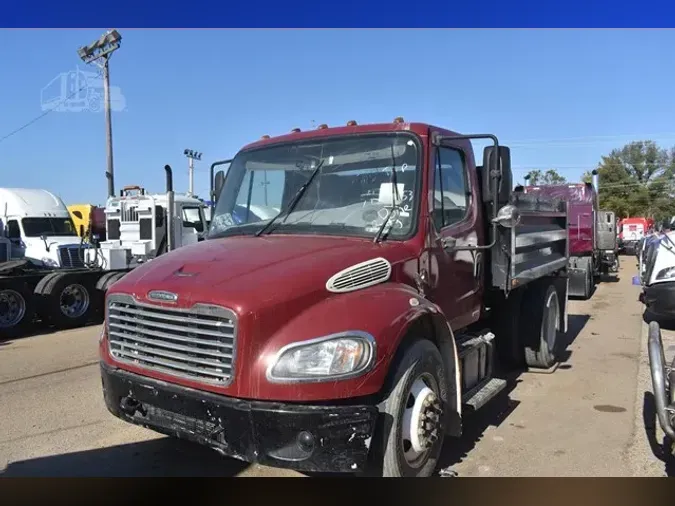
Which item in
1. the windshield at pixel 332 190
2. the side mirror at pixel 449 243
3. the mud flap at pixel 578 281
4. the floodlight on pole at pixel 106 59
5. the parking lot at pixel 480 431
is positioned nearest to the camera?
the windshield at pixel 332 190

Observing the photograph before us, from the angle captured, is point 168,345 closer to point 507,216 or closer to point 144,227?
point 507,216

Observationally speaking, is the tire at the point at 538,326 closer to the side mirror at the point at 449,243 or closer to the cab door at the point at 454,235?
the cab door at the point at 454,235

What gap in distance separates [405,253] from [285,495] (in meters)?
1.72

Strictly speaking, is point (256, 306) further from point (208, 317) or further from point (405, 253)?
point (405, 253)

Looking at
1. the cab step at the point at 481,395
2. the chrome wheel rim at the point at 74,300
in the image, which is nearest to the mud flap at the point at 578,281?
the cab step at the point at 481,395

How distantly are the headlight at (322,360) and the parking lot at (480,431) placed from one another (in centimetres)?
139

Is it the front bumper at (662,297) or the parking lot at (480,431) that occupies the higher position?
the front bumper at (662,297)

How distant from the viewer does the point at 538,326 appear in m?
6.52

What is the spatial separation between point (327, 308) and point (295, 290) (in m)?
0.20

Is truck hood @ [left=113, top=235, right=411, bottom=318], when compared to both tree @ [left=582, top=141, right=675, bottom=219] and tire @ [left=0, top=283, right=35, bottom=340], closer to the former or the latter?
tire @ [left=0, top=283, right=35, bottom=340]

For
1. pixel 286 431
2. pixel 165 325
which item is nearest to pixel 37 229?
pixel 165 325

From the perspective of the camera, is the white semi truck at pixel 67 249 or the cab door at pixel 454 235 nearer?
the cab door at pixel 454 235

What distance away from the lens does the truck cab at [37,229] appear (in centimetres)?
1214

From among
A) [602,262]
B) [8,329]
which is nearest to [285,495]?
[8,329]
